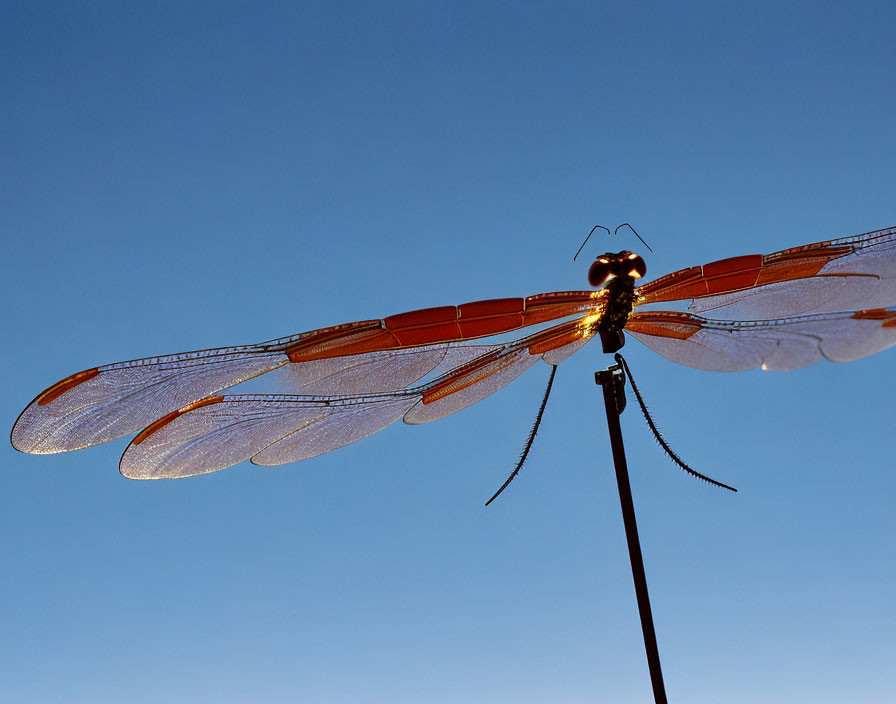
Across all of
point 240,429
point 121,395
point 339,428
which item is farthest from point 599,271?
point 121,395

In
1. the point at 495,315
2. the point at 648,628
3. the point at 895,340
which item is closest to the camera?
the point at 895,340

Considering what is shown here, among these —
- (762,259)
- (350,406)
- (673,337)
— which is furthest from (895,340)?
(350,406)

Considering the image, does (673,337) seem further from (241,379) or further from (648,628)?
(241,379)

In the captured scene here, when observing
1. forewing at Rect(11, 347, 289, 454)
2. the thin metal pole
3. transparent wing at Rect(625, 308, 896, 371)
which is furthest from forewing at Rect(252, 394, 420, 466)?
transparent wing at Rect(625, 308, 896, 371)

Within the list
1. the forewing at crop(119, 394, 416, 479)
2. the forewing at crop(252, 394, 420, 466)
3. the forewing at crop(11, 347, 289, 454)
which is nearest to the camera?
the forewing at crop(11, 347, 289, 454)

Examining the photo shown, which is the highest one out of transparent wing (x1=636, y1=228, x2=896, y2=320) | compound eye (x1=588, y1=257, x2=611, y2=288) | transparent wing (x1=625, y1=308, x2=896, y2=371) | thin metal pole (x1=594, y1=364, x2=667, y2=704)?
compound eye (x1=588, y1=257, x2=611, y2=288)

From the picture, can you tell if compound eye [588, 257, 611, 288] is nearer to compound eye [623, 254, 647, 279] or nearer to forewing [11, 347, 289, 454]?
compound eye [623, 254, 647, 279]

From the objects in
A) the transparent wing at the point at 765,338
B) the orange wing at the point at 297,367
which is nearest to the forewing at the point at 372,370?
the orange wing at the point at 297,367

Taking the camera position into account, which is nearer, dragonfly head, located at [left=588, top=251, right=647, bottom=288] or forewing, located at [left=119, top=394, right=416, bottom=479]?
forewing, located at [left=119, top=394, right=416, bottom=479]
